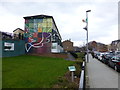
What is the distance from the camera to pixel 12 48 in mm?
24641

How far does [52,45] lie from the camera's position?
110 feet

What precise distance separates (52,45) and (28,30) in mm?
6442

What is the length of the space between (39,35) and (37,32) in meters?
0.86

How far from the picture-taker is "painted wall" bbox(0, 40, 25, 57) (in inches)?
871

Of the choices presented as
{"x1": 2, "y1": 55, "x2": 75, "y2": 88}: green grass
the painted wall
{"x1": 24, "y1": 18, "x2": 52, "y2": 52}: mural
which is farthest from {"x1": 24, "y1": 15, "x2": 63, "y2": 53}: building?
{"x1": 2, "y1": 55, "x2": 75, "y2": 88}: green grass

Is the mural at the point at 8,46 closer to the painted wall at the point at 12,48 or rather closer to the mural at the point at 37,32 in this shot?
the painted wall at the point at 12,48

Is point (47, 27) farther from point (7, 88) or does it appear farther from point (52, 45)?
point (7, 88)

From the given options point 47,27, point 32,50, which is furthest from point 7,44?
point 47,27

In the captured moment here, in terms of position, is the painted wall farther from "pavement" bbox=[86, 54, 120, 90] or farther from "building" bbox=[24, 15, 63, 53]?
"pavement" bbox=[86, 54, 120, 90]

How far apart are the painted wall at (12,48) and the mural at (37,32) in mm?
2640

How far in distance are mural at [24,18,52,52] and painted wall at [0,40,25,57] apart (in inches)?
104

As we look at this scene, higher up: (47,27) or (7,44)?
(47,27)

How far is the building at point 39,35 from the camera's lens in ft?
106

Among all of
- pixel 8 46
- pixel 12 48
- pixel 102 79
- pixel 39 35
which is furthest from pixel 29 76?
pixel 39 35
